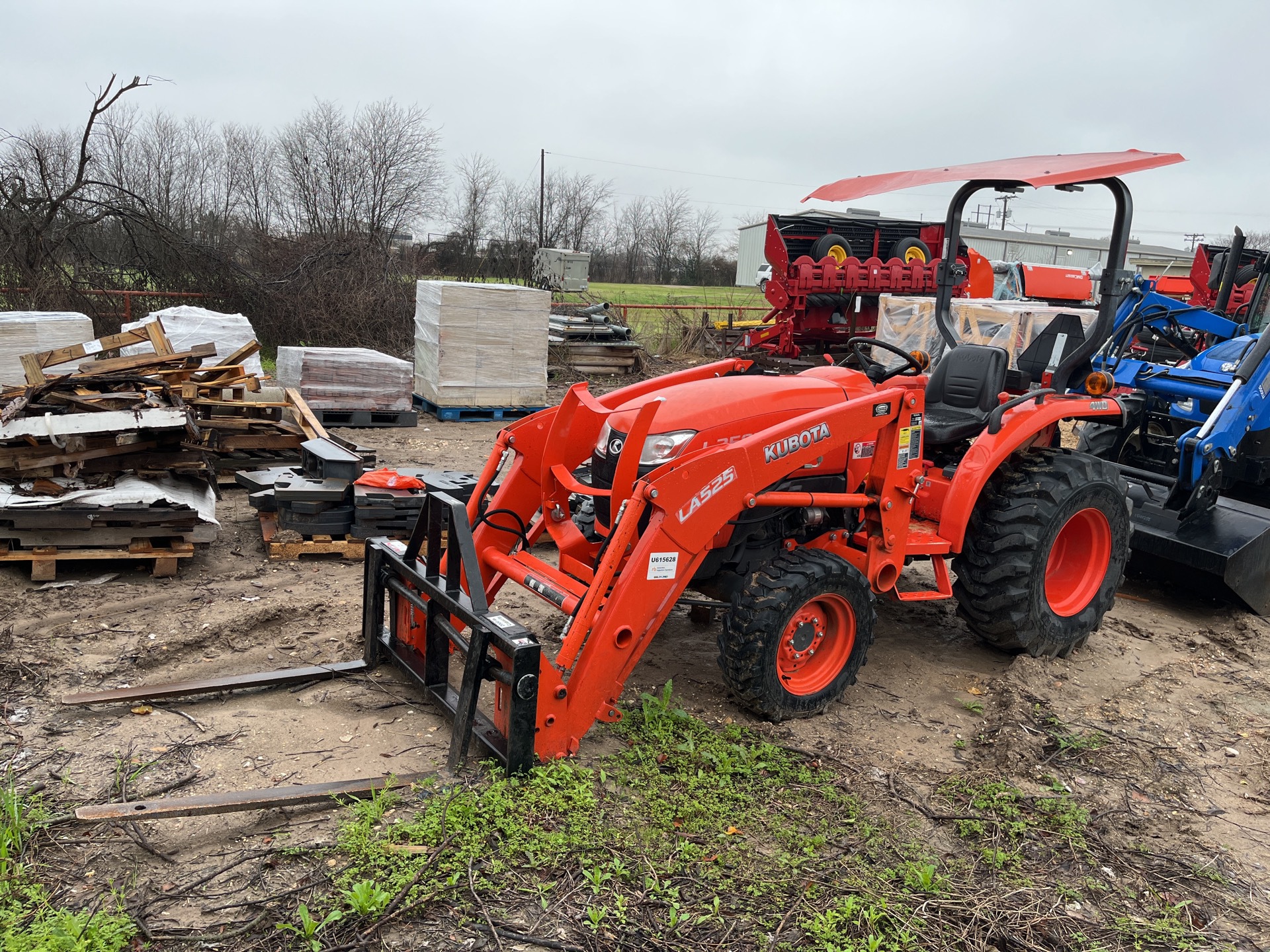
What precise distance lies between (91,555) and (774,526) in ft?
13.5

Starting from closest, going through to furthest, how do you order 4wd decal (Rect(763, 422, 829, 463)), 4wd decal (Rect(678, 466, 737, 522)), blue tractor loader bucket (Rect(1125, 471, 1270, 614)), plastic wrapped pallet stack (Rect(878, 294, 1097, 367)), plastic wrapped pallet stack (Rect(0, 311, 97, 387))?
4wd decal (Rect(678, 466, 737, 522)), 4wd decal (Rect(763, 422, 829, 463)), blue tractor loader bucket (Rect(1125, 471, 1270, 614)), plastic wrapped pallet stack (Rect(0, 311, 97, 387)), plastic wrapped pallet stack (Rect(878, 294, 1097, 367))

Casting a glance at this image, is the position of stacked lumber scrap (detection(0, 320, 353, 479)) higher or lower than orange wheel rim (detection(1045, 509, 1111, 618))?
higher

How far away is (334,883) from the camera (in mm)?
2879

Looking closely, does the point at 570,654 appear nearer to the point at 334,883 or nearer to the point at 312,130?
the point at 334,883

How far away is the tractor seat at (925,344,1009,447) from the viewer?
4953 mm

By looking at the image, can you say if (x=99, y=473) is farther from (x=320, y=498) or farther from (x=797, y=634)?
(x=797, y=634)

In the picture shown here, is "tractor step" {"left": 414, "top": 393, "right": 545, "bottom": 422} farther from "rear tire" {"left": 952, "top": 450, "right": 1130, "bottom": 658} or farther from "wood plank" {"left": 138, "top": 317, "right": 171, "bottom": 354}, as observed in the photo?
"rear tire" {"left": 952, "top": 450, "right": 1130, "bottom": 658}

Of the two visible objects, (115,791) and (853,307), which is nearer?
(115,791)

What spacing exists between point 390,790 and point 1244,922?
293 cm

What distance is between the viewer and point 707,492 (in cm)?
369

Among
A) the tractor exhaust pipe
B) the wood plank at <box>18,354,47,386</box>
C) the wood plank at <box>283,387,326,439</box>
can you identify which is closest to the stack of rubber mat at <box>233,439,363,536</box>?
the wood plank at <box>18,354,47,386</box>

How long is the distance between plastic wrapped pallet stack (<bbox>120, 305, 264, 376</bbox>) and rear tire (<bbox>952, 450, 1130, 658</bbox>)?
7.55 m

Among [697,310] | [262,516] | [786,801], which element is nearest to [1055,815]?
[786,801]

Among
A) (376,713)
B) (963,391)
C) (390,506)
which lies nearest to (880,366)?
(963,391)
